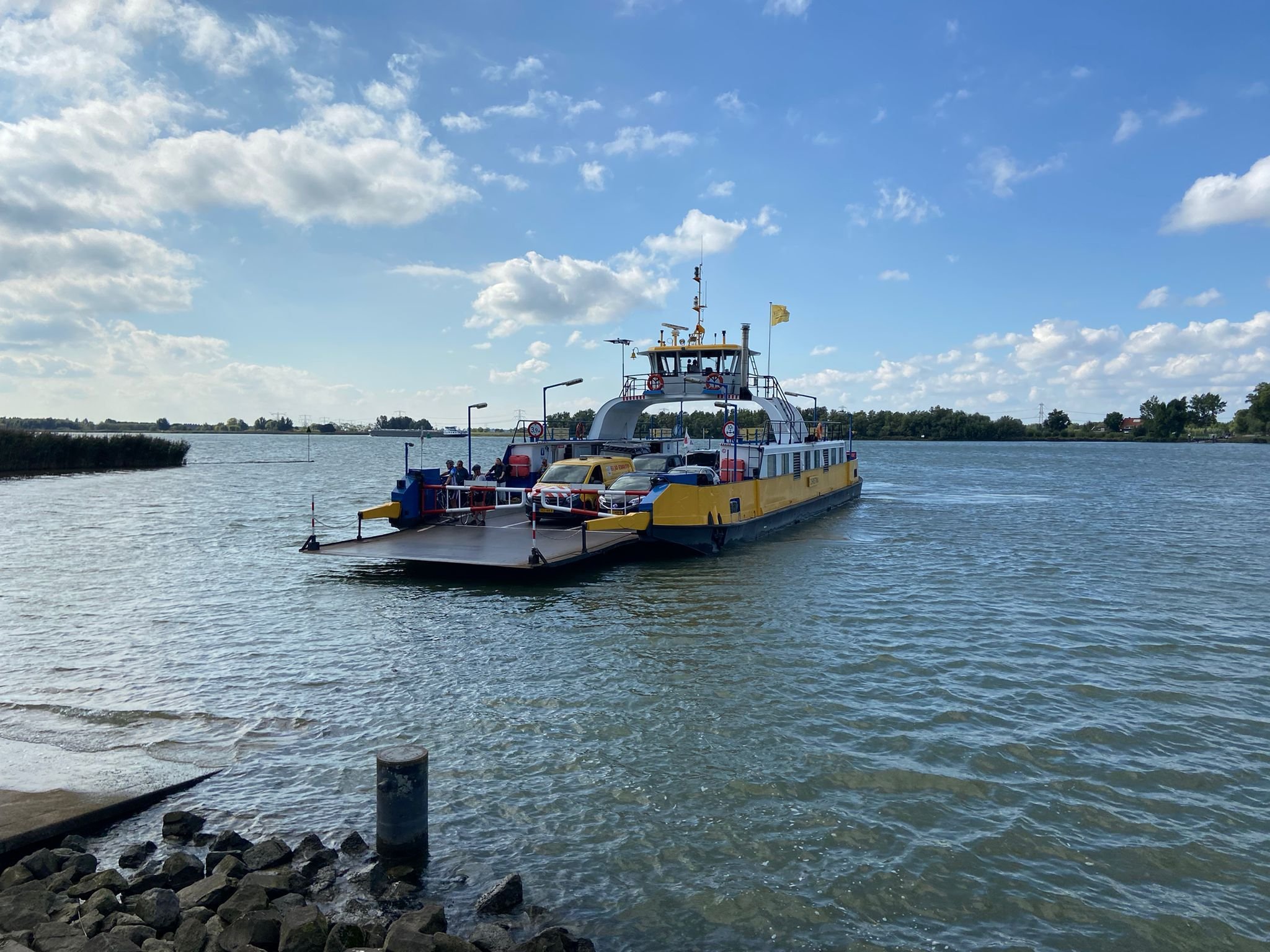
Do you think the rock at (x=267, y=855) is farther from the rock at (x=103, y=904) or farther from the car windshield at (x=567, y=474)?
the car windshield at (x=567, y=474)

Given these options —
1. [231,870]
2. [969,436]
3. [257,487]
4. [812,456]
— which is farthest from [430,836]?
[969,436]

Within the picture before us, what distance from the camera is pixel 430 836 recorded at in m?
6.15

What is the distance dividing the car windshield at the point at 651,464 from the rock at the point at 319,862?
16934 millimetres

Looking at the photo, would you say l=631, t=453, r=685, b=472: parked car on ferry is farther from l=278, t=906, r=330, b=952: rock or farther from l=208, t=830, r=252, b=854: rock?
l=278, t=906, r=330, b=952: rock

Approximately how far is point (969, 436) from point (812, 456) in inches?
6693

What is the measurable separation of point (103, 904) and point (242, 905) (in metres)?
0.88

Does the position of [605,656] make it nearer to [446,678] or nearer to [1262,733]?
[446,678]

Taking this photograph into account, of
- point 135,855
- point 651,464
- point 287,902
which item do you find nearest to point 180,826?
point 135,855

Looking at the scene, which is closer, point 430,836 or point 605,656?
point 430,836

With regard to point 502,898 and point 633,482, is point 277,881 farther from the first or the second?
point 633,482

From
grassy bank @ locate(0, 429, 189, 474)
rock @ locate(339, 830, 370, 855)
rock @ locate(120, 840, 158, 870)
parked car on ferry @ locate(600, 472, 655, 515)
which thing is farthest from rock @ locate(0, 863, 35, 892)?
grassy bank @ locate(0, 429, 189, 474)

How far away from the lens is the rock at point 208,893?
16.2 ft

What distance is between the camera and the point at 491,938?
4.67 m

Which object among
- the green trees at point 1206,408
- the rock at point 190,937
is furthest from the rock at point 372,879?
the green trees at point 1206,408
